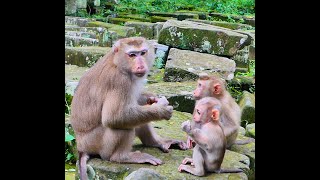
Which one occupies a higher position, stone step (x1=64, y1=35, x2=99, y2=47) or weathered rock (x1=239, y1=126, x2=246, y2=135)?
stone step (x1=64, y1=35, x2=99, y2=47)

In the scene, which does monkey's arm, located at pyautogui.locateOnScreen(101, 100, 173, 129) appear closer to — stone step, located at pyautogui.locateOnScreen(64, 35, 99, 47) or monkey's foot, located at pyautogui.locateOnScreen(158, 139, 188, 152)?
monkey's foot, located at pyautogui.locateOnScreen(158, 139, 188, 152)

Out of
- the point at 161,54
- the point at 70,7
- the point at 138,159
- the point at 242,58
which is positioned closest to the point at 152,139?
the point at 138,159

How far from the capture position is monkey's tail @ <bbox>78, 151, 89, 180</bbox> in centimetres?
389

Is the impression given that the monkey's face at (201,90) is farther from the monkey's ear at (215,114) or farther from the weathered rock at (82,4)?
the weathered rock at (82,4)

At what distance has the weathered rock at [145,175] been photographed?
3636 millimetres

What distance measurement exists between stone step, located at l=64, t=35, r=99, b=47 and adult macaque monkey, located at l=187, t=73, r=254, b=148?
117 centimetres

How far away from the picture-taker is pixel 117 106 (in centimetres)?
377

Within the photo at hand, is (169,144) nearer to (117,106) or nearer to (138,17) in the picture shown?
(117,106)

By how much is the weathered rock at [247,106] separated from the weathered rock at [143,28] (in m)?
0.84

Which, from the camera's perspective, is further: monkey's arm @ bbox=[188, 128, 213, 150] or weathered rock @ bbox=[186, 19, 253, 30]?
weathered rock @ bbox=[186, 19, 253, 30]

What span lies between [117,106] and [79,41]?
3.20 feet

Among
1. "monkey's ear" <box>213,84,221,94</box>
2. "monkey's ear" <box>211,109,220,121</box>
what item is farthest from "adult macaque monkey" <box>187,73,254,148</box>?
"monkey's ear" <box>211,109,220,121</box>

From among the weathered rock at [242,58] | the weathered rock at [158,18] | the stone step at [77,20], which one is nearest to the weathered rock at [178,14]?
the weathered rock at [158,18]
